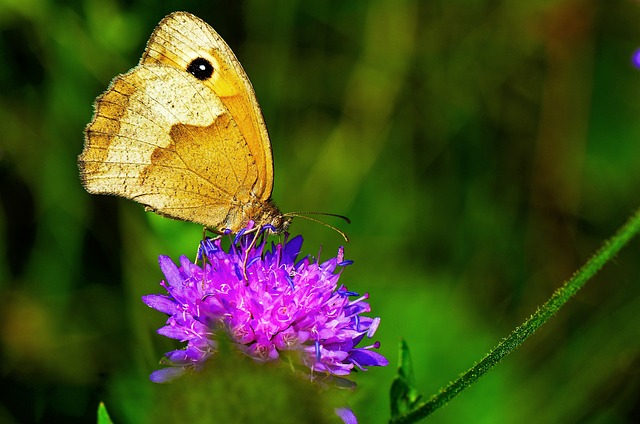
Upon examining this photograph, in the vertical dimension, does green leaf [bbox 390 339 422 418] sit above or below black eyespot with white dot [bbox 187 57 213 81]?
below

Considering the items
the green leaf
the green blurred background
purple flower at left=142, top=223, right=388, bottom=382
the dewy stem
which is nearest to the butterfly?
purple flower at left=142, top=223, right=388, bottom=382

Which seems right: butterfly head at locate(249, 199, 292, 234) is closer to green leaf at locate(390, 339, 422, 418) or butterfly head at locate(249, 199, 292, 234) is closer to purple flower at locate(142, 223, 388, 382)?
purple flower at locate(142, 223, 388, 382)

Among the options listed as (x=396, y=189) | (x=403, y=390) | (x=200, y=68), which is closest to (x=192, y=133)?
(x=200, y=68)

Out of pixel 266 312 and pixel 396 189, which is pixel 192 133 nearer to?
pixel 266 312

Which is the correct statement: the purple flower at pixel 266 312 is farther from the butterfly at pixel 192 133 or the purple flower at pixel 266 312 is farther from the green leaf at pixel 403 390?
the butterfly at pixel 192 133

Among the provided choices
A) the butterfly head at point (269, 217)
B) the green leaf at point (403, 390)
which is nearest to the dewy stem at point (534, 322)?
the green leaf at point (403, 390)

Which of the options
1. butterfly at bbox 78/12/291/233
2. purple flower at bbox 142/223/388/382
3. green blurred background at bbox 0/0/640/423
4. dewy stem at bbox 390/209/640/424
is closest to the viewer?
dewy stem at bbox 390/209/640/424
